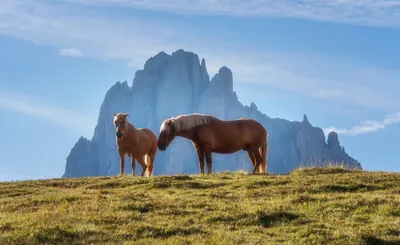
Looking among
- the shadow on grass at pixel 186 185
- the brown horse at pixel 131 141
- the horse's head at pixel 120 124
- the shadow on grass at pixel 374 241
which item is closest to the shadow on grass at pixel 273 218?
the shadow on grass at pixel 374 241

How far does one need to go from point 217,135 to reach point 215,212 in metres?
11.0

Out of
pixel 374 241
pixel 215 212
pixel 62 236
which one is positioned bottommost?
pixel 374 241

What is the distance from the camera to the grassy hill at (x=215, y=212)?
1134cm

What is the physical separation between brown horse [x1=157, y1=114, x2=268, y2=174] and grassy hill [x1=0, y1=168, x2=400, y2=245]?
4723 millimetres

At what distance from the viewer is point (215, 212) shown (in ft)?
44.8

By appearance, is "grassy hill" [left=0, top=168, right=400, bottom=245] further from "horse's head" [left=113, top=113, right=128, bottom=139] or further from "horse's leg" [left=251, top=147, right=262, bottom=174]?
"horse's head" [left=113, top=113, right=128, bottom=139]

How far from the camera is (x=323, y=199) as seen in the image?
15078 millimetres

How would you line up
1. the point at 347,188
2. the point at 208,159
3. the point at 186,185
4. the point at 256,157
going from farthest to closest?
the point at 256,157
the point at 208,159
the point at 186,185
the point at 347,188

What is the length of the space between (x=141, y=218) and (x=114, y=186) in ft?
22.6

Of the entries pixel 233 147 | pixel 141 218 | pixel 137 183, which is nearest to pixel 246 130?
pixel 233 147

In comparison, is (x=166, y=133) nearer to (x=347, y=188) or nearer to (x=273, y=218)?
(x=347, y=188)

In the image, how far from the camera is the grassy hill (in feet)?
37.2

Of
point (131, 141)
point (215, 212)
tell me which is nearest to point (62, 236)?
point (215, 212)

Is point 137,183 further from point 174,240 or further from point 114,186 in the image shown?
point 174,240
